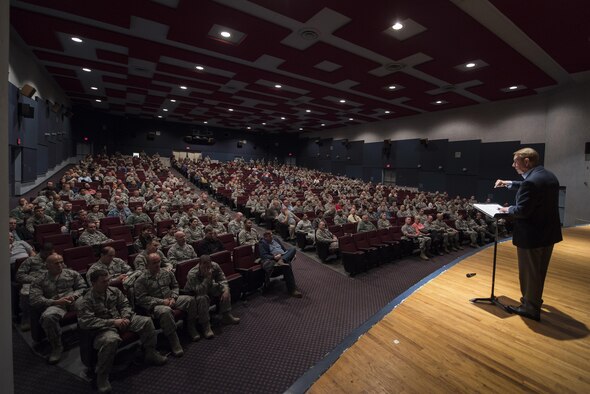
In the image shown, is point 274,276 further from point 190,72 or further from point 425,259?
point 190,72

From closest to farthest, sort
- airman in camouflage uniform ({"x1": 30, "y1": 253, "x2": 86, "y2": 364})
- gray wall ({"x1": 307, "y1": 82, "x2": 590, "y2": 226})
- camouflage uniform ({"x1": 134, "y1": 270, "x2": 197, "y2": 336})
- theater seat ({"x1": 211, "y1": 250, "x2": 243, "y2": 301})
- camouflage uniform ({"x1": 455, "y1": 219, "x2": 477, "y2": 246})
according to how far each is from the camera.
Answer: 1. airman in camouflage uniform ({"x1": 30, "y1": 253, "x2": 86, "y2": 364})
2. camouflage uniform ({"x1": 134, "y1": 270, "x2": 197, "y2": 336})
3. theater seat ({"x1": 211, "y1": 250, "x2": 243, "y2": 301})
4. camouflage uniform ({"x1": 455, "y1": 219, "x2": 477, "y2": 246})
5. gray wall ({"x1": 307, "y1": 82, "x2": 590, "y2": 226})

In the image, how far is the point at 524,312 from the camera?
215cm

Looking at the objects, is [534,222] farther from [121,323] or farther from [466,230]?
Result: [466,230]

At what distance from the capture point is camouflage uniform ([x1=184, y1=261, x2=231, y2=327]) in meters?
2.91

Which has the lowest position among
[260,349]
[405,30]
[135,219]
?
[260,349]

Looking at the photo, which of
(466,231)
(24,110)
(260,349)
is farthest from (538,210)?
(24,110)

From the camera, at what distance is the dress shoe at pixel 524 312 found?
82.9 inches

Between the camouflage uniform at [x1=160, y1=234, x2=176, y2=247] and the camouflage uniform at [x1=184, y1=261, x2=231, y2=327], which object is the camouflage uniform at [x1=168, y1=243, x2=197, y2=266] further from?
the camouflage uniform at [x1=184, y1=261, x2=231, y2=327]

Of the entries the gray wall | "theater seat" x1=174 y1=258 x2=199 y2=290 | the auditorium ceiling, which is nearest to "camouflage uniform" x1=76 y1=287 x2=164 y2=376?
"theater seat" x1=174 y1=258 x2=199 y2=290

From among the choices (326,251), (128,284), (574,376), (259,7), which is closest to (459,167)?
(326,251)

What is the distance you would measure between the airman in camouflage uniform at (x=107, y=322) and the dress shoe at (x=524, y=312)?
9.51 ft

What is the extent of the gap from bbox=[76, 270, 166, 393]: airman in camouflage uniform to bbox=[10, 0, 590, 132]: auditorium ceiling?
4428mm

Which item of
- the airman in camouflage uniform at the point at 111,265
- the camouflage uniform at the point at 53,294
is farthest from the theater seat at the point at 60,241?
the camouflage uniform at the point at 53,294

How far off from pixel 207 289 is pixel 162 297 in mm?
444
